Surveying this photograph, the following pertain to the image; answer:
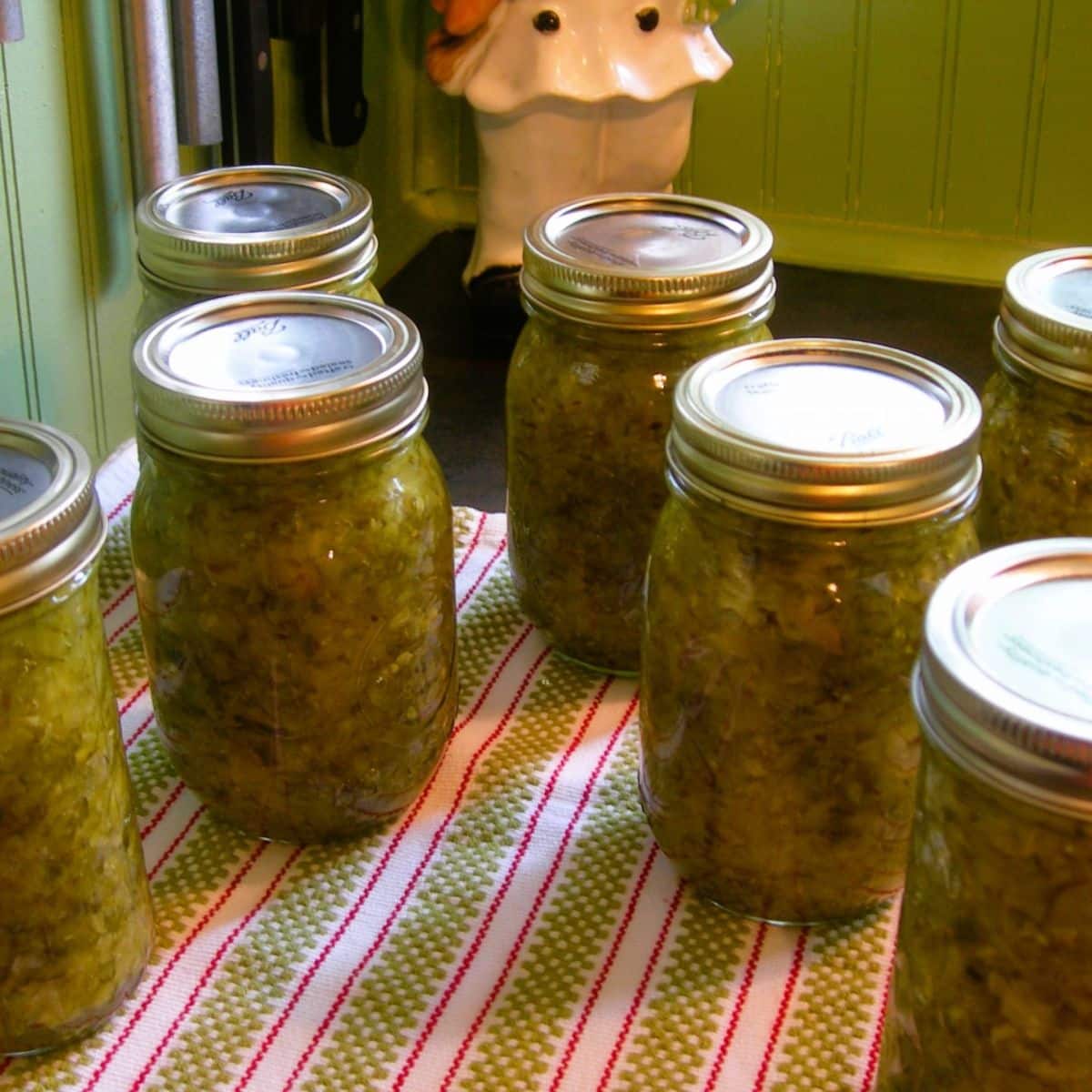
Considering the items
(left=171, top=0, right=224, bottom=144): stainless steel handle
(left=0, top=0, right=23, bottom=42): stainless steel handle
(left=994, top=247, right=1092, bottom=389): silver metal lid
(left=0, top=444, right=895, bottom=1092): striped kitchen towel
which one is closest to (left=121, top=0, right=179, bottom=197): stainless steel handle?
(left=171, top=0, right=224, bottom=144): stainless steel handle

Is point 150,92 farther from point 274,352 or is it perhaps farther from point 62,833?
point 62,833

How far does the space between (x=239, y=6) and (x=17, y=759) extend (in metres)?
0.60

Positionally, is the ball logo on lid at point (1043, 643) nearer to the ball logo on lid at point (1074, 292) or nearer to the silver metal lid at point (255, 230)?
the ball logo on lid at point (1074, 292)

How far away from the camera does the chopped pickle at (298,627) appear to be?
63 cm

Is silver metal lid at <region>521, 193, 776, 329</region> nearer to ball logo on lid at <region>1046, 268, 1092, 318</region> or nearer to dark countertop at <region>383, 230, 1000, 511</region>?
ball logo on lid at <region>1046, 268, 1092, 318</region>

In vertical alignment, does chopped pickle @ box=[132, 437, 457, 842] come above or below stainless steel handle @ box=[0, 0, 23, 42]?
below

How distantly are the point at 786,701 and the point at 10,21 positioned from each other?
1.62ft

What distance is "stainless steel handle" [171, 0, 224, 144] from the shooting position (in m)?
0.93

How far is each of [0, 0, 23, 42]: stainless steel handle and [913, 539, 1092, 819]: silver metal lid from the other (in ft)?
1.74

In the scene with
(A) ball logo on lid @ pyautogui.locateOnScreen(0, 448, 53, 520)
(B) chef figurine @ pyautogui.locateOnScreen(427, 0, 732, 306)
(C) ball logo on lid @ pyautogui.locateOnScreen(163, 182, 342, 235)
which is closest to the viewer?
(A) ball logo on lid @ pyautogui.locateOnScreen(0, 448, 53, 520)

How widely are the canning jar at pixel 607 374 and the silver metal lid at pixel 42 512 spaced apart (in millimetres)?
258

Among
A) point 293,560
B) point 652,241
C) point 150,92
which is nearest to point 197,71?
point 150,92

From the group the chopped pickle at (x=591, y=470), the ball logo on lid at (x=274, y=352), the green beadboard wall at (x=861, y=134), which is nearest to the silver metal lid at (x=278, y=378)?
the ball logo on lid at (x=274, y=352)

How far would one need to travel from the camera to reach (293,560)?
62cm
